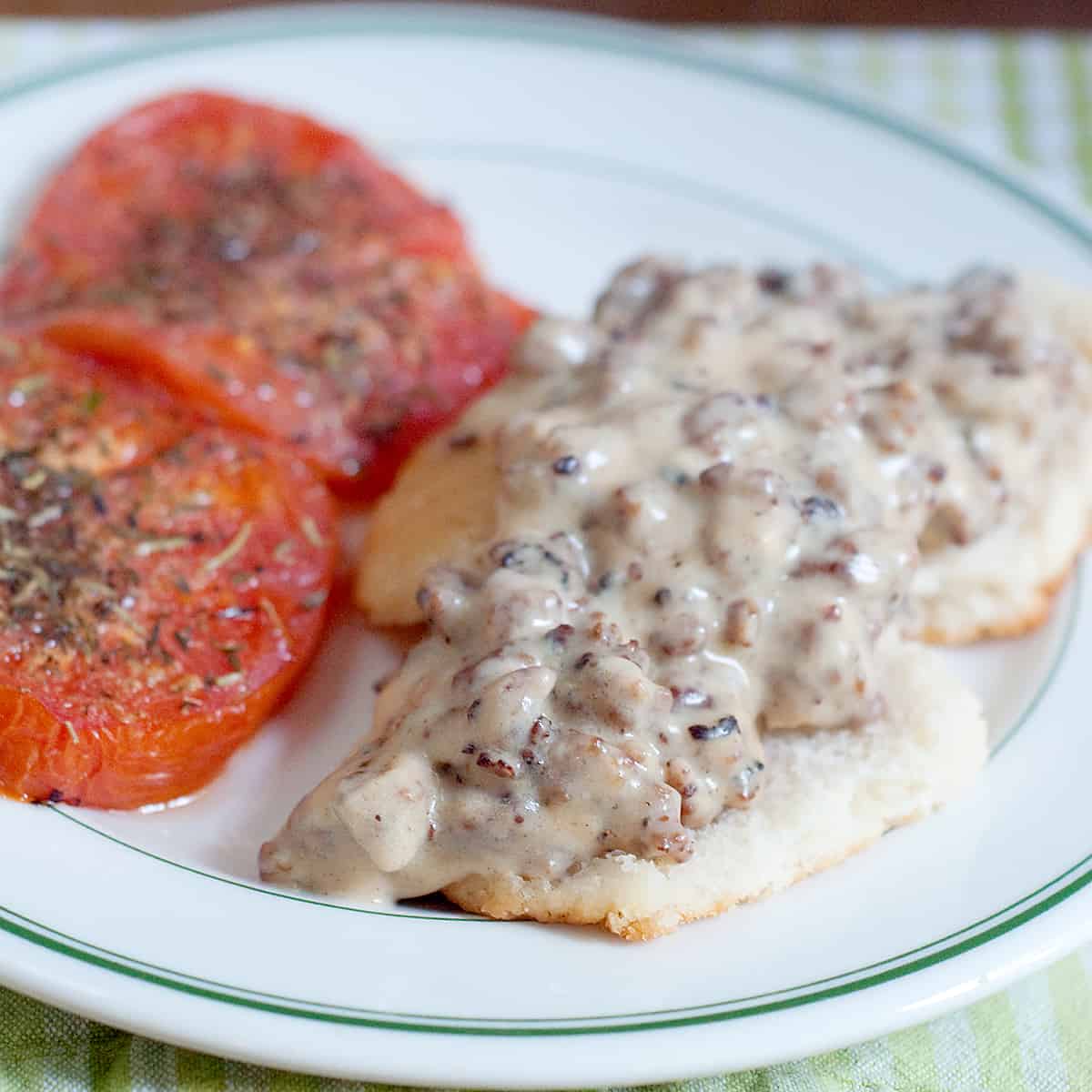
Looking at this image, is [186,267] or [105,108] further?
[105,108]

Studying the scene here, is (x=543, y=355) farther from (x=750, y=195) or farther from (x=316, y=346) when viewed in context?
(x=750, y=195)

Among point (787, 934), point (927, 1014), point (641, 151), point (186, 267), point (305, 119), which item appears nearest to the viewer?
point (927, 1014)

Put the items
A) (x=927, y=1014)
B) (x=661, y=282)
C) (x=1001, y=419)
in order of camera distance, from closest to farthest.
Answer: (x=927, y=1014)
(x=1001, y=419)
(x=661, y=282)

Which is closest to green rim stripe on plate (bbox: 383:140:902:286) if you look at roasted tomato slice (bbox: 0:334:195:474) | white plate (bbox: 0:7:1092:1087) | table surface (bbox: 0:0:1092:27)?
white plate (bbox: 0:7:1092:1087)

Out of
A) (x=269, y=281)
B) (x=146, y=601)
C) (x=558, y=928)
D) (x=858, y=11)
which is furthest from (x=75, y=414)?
(x=858, y=11)

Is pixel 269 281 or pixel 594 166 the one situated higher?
pixel 269 281

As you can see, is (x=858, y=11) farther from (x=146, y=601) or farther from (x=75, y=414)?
(x=146, y=601)

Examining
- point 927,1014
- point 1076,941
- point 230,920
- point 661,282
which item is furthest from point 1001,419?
point 230,920
